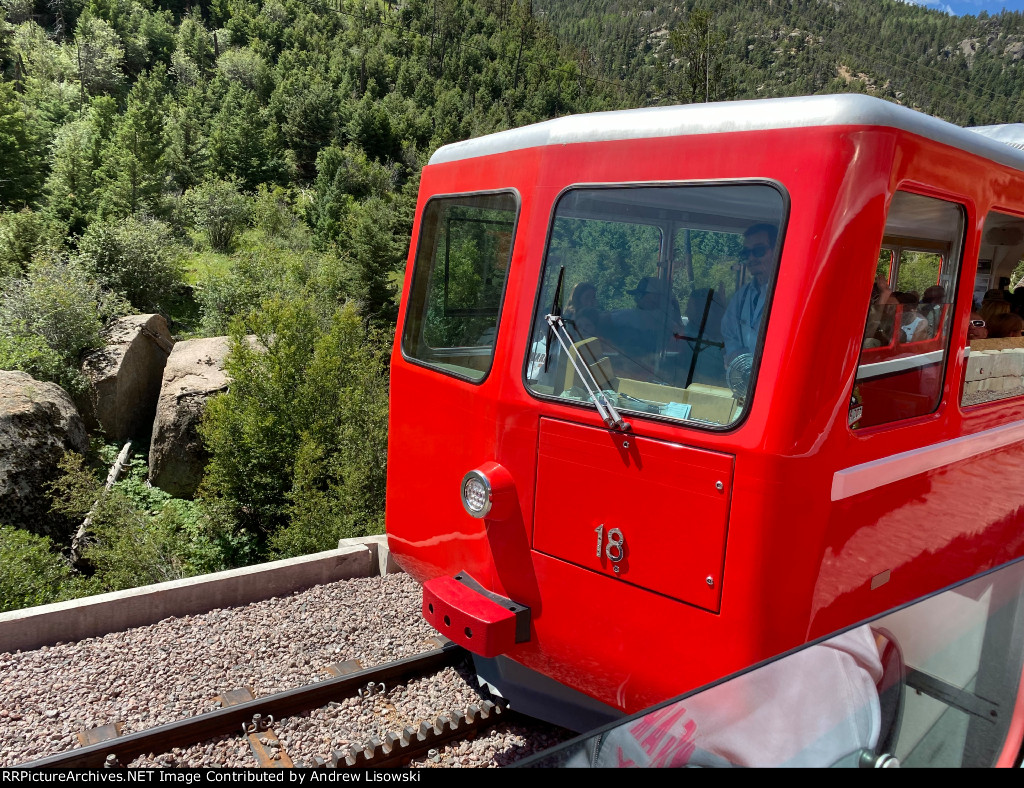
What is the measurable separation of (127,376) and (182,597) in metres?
16.3

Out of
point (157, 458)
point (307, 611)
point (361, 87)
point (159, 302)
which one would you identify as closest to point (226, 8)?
point (361, 87)

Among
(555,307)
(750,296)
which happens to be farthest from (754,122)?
(555,307)

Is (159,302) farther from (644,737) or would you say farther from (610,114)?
(644,737)

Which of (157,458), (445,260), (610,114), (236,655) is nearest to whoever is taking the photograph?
(610,114)

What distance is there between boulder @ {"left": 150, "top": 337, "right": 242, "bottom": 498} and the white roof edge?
15.5m

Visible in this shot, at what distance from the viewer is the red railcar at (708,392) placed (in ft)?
8.79

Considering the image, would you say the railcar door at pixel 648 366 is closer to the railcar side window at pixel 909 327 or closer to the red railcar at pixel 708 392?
the red railcar at pixel 708 392

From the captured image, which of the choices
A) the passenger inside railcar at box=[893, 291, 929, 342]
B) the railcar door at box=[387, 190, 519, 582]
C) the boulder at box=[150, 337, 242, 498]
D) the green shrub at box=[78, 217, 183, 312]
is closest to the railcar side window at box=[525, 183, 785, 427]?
the railcar door at box=[387, 190, 519, 582]

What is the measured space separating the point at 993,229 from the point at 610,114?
2.15m

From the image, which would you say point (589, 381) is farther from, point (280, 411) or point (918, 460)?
point (280, 411)

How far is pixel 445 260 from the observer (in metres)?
4.25

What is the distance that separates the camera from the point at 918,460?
10.6 feet

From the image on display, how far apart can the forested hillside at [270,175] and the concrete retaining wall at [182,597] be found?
3.59 meters

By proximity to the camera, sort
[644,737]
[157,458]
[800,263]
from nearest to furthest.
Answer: [644,737], [800,263], [157,458]
